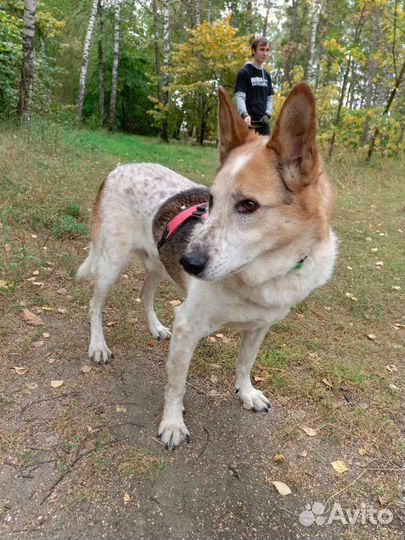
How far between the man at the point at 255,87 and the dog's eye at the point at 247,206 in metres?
4.80

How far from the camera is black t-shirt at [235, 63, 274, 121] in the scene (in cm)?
641

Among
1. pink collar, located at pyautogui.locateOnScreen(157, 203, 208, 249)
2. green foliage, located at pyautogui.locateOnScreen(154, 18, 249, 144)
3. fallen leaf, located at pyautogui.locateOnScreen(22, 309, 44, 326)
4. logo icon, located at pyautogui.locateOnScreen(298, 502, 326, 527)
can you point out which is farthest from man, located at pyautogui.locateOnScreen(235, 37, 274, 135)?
green foliage, located at pyautogui.locateOnScreen(154, 18, 249, 144)

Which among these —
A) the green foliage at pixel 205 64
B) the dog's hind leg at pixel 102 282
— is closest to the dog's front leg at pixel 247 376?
the dog's hind leg at pixel 102 282

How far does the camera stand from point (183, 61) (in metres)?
18.5

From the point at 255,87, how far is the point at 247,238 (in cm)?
549

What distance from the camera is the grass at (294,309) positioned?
2932 millimetres

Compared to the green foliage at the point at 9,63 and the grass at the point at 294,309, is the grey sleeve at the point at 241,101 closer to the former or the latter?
the grass at the point at 294,309

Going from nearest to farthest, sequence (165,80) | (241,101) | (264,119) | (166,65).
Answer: (241,101)
(264,119)
(166,65)
(165,80)

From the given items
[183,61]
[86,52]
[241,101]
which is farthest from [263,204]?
[183,61]

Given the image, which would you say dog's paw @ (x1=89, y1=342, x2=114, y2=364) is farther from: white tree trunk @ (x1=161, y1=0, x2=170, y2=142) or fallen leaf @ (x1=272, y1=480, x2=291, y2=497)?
white tree trunk @ (x1=161, y1=0, x2=170, y2=142)

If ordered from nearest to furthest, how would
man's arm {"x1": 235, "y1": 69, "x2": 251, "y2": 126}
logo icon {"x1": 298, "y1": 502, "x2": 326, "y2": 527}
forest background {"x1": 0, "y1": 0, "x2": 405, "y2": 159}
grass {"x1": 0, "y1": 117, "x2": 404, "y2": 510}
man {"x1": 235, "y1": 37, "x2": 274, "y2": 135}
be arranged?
logo icon {"x1": 298, "y1": 502, "x2": 326, "y2": 527} < grass {"x1": 0, "y1": 117, "x2": 404, "y2": 510} < man {"x1": 235, "y1": 37, "x2": 274, "y2": 135} < man's arm {"x1": 235, "y1": 69, "x2": 251, "y2": 126} < forest background {"x1": 0, "y1": 0, "x2": 405, "y2": 159}

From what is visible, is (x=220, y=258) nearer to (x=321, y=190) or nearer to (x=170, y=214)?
(x=321, y=190)

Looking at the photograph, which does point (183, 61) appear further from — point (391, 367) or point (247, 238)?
point (247, 238)

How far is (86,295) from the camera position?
3.88 metres
